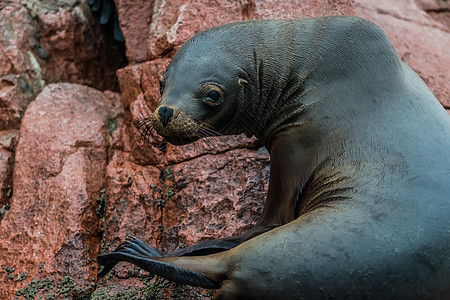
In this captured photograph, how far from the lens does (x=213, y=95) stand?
300 cm

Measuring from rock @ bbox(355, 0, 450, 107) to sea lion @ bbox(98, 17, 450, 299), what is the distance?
154 cm

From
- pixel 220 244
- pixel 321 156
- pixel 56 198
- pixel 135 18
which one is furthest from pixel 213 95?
pixel 135 18

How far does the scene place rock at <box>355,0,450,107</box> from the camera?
4555mm

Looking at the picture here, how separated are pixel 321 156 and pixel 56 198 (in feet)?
5.73

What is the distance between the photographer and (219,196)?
3.64 meters

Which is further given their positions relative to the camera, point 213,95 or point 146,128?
point 146,128

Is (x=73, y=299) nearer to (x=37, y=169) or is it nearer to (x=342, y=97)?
(x=37, y=169)

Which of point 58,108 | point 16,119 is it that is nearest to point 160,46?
point 58,108

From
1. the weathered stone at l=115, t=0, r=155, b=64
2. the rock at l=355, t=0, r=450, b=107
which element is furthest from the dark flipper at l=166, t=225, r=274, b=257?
the weathered stone at l=115, t=0, r=155, b=64

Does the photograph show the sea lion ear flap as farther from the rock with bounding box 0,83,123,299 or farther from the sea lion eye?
the rock with bounding box 0,83,123,299

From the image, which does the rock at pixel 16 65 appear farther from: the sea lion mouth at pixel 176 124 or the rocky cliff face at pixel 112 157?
the sea lion mouth at pixel 176 124

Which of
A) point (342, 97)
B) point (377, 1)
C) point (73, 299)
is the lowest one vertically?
point (73, 299)

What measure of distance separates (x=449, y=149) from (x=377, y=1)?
2.69 m

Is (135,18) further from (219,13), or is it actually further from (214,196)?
(214,196)
